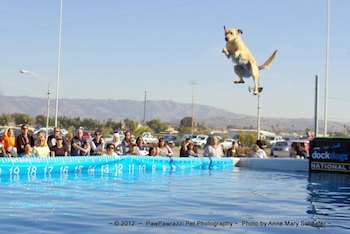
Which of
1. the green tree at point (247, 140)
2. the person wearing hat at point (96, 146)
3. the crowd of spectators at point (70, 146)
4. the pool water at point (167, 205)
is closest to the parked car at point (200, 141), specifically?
the green tree at point (247, 140)

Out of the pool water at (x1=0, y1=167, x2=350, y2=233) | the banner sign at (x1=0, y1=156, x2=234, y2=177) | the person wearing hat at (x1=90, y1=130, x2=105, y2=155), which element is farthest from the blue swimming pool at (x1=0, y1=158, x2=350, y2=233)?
the person wearing hat at (x1=90, y1=130, x2=105, y2=155)

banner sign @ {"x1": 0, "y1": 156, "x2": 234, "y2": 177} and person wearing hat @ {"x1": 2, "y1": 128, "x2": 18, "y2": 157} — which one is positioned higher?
person wearing hat @ {"x1": 2, "y1": 128, "x2": 18, "y2": 157}

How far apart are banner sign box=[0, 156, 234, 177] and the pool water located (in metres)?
0.47

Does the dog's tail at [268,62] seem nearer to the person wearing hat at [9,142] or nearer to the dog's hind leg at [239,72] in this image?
the dog's hind leg at [239,72]

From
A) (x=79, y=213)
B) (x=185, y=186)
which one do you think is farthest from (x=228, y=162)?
(x=79, y=213)

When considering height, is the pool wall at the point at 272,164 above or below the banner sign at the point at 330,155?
below

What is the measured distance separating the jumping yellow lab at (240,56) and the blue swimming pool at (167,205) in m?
2.75

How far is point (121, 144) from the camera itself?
697 inches

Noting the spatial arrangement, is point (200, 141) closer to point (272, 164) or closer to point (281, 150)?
point (281, 150)

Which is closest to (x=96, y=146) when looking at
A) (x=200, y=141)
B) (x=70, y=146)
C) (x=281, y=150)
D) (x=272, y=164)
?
(x=70, y=146)

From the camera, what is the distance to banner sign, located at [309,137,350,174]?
59.4ft

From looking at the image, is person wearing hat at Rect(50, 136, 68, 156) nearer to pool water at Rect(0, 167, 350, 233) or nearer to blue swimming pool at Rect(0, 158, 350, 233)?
blue swimming pool at Rect(0, 158, 350, 233)

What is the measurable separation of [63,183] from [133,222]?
17.2ft

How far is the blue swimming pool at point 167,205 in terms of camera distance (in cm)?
734
